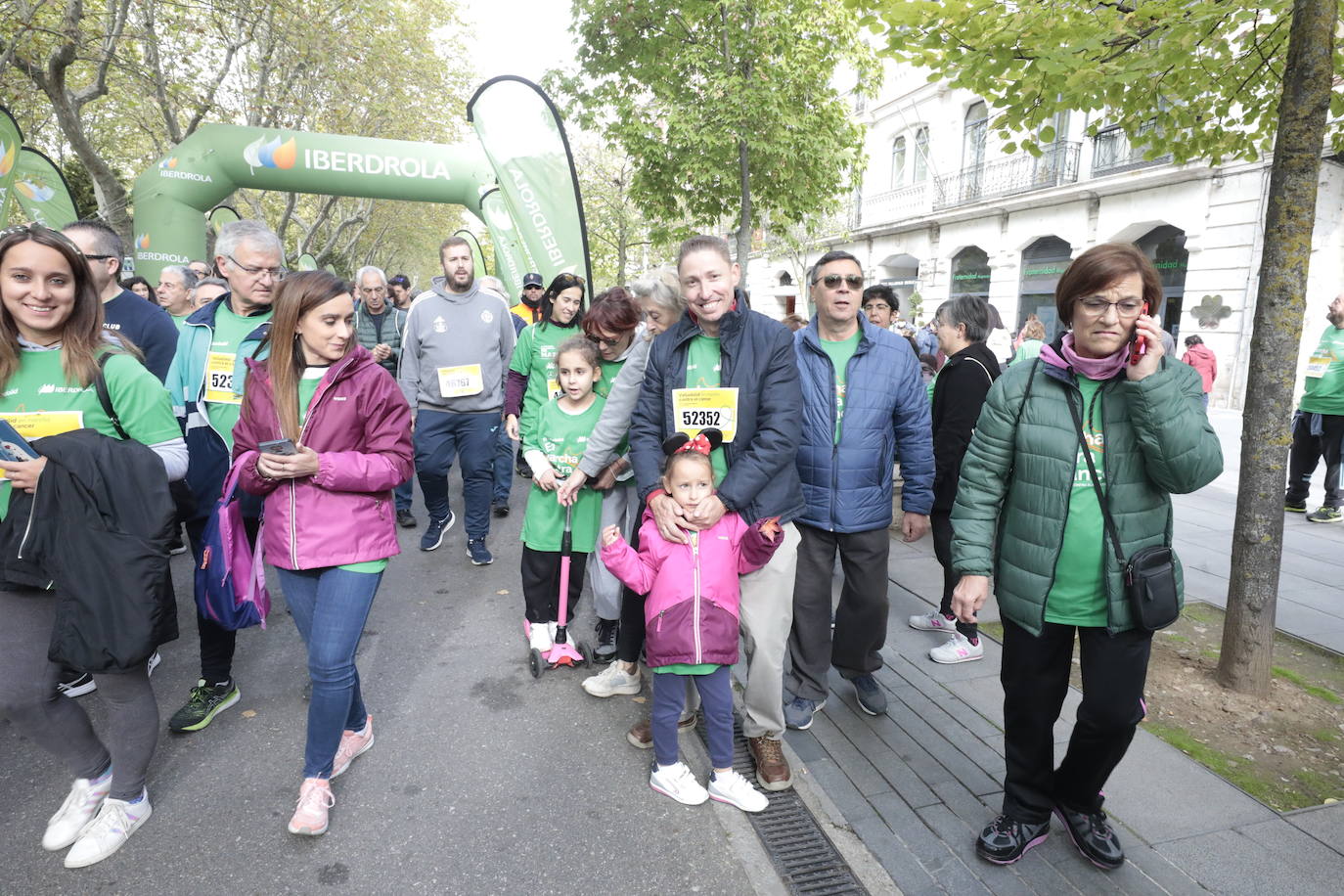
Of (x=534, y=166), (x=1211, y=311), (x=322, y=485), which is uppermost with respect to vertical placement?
(x=534, y=166)

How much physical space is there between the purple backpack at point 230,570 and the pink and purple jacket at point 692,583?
1.37 m

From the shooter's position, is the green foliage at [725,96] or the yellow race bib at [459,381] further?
the green foliage at [725,96]

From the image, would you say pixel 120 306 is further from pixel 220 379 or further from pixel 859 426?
pixel 859 426

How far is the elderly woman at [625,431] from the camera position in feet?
11.5

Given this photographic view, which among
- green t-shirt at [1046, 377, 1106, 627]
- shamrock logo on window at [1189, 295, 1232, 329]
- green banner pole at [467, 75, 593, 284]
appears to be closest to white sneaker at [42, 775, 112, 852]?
green t-shirt at [1046, 377, 1106, 627]

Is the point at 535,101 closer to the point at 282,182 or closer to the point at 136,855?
the point at 282,182

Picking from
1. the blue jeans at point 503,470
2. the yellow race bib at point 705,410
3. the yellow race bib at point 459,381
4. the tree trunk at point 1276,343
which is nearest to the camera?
the yellow race bib at point 705,410

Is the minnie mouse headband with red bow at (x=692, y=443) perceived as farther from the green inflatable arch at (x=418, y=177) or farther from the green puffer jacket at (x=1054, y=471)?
the green inflatable arch at (x=418, y=177)

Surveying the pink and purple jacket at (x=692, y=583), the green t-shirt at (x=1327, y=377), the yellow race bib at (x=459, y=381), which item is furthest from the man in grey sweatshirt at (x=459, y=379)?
the green t-shirt at (x=1327, y=377)

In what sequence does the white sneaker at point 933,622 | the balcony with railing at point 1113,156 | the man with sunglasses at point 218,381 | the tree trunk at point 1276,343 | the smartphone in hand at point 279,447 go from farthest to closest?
the balcony with railing at point 1113,156, the white sneaker at point 933,622, the man with sunglasses at point 218,381, the tree trunk at point 1276,343, the smartphone in hand at point 279,447

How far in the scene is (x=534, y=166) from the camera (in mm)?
9617

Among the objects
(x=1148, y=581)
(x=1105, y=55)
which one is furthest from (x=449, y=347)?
(x=1148, y=581)

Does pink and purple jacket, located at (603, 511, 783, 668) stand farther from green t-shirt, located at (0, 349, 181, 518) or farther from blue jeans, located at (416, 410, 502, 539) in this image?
blue jeans, located at (416, 410, 502, 539)

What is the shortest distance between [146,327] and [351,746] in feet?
8.52
